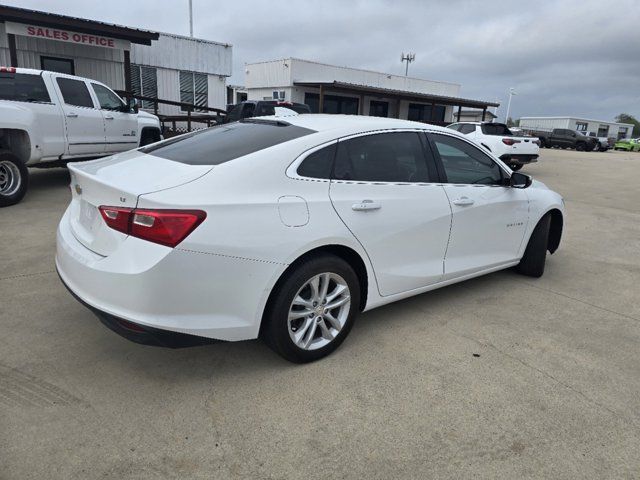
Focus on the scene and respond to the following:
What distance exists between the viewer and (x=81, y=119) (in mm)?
8078

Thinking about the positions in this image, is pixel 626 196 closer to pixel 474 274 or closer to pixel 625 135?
pixel 474 274

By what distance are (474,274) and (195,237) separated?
2.65m

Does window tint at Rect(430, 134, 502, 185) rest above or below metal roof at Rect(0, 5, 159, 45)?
below

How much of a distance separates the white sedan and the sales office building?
525 inches

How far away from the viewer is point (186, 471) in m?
2.17

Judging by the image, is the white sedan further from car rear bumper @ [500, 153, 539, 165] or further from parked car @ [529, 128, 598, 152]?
parked car @ [529, 128, 598, 152]

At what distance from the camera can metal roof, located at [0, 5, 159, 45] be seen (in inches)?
509

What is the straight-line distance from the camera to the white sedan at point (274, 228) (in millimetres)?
2459

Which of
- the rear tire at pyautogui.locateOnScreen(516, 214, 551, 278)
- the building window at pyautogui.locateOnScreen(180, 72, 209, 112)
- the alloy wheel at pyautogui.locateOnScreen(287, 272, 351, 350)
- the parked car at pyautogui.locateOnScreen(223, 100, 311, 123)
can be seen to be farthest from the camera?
the building window at pyautogui.locateOnScreen(180, 72, 209, 112)

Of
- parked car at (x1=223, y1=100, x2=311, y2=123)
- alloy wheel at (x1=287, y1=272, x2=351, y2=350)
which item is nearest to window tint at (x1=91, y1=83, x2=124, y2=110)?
parked car at (x1=223, y1=100, x2=311, y2=123)

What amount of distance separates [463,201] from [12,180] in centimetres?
667

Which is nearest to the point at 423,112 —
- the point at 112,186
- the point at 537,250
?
the point at 537,250

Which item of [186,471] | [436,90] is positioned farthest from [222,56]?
[436,90]

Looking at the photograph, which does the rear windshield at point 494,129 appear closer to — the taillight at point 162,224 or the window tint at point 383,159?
the window tint at point 383,159
